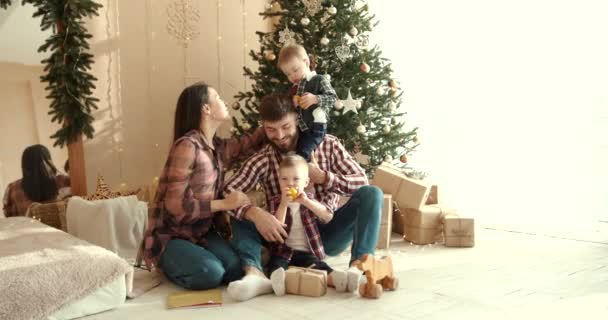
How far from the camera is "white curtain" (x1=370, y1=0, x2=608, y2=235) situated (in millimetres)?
3455

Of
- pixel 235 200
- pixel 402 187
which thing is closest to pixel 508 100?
pixel 402 187

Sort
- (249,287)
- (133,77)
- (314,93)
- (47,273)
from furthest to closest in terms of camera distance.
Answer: (133,77), (314,93), (249,287), (47,273)

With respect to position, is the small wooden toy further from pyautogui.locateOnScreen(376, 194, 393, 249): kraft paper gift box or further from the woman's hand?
pyautogui.locateOnScreen(376, 194, 393, 249): kraft paper gift box

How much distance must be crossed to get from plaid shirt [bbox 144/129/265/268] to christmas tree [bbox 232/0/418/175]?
1.01 meters

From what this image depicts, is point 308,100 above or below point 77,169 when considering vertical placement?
above

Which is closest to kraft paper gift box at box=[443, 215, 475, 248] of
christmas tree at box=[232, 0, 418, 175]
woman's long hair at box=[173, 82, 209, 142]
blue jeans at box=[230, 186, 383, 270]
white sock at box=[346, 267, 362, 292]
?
christmas tree at box=[232, 0, 418, 175]

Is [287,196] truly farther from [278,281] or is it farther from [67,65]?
[67,65]

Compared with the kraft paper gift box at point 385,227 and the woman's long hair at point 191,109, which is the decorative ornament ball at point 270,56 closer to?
the woman's long hair at point 191,109

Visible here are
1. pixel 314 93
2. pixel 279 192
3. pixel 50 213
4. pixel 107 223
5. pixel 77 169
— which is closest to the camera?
pixel 279 192

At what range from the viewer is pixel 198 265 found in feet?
8.48

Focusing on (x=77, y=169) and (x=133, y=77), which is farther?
(x=133, y=77)

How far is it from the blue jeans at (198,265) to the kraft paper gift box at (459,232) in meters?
1.34

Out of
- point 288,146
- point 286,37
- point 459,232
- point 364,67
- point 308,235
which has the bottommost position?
point 459,232

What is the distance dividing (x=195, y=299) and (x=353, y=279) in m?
0.67
